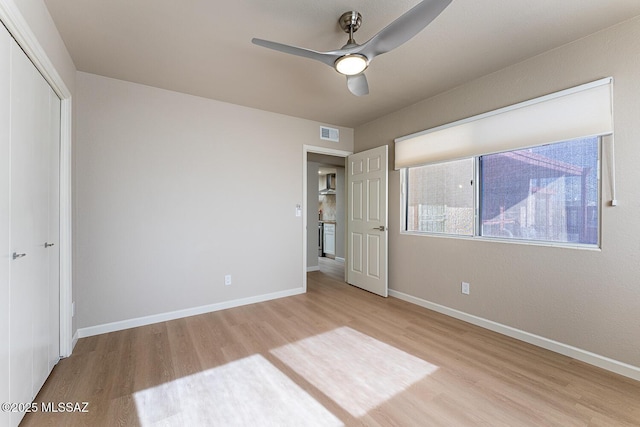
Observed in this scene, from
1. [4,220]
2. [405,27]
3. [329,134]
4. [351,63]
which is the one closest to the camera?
[4,220]

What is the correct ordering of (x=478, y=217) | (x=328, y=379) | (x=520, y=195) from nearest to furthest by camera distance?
(x=328, y=379), (x=520, y=195), (x=478, y=217)

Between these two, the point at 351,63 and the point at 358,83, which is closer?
the point at 351,63

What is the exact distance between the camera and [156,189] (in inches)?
117

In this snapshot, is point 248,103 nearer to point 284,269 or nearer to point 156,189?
point 156,189

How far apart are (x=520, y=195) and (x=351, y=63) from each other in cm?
208

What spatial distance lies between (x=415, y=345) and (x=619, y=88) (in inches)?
101

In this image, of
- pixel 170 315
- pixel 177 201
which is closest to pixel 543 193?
pixel 177 201

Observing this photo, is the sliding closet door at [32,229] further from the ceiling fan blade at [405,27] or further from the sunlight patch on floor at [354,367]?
the ceiling fan blade at [405,27]

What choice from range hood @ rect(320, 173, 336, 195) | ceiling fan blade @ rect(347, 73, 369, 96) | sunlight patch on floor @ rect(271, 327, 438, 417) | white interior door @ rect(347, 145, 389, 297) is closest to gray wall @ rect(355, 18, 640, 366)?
white interior door @ rect(347, 145, 389, 297)

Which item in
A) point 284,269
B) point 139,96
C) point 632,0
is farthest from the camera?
point 284,269

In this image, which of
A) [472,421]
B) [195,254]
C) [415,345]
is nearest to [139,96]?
[195,254]

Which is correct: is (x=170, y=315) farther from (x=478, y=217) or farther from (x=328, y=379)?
(x=478, y=217)

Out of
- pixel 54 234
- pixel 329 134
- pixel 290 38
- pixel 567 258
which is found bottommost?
pixel 567 258

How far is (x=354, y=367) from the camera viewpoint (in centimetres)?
211
